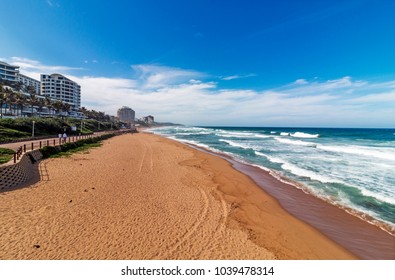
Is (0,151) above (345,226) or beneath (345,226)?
above

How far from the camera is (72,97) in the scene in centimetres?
11488

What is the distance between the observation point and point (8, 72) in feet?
298

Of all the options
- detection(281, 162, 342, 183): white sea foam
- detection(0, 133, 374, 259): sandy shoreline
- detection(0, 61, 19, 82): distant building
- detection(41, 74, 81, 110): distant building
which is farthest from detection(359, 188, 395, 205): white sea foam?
detection(0, 61, 19, 82): distant building

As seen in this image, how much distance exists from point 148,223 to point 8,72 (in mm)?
124794

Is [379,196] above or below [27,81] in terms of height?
below

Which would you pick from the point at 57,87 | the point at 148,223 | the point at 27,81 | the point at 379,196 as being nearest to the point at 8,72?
the point at 57,87

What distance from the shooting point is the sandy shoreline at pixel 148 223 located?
5.61 m

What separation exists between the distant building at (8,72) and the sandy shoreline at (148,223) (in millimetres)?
114844

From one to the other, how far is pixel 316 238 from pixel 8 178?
14216 mm

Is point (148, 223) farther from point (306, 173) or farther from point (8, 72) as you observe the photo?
point (8, 72)

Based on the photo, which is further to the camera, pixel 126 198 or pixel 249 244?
pixel 126 198

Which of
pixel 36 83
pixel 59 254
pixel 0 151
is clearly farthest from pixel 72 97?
pixel 59 254

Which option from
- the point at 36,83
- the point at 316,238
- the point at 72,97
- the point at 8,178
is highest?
the point at 36,83

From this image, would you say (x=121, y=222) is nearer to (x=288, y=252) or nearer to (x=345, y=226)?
(x=288, y=252)
